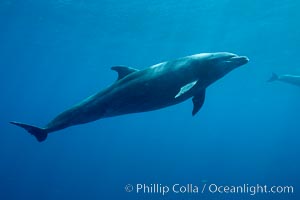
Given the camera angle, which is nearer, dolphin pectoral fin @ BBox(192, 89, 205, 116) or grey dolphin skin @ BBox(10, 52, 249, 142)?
grey dolphin skin @ BBox(10, 52, 249, 142)

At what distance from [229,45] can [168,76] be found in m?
31.2

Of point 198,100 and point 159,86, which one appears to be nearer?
point 159,86

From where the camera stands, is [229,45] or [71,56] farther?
[71,56]

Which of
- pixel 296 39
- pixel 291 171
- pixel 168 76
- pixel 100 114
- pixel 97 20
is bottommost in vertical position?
pixel 291 171

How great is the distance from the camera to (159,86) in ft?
26.5

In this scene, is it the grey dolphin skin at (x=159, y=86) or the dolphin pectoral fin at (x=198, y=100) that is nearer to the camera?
the grey dolphin skin at (x=159, y=86)

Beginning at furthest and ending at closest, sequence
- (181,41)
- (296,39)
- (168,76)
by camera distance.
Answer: (181,41)
(296,39)
(168,76)

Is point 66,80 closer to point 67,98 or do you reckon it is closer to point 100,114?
point 67,98

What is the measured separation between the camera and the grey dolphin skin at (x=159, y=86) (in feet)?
26.5

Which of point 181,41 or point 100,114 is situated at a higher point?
point 181,41

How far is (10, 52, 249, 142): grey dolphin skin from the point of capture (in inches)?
318

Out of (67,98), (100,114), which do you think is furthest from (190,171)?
(67,98)

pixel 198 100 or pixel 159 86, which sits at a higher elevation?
pixel 159 86

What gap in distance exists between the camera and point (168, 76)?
8125mm
